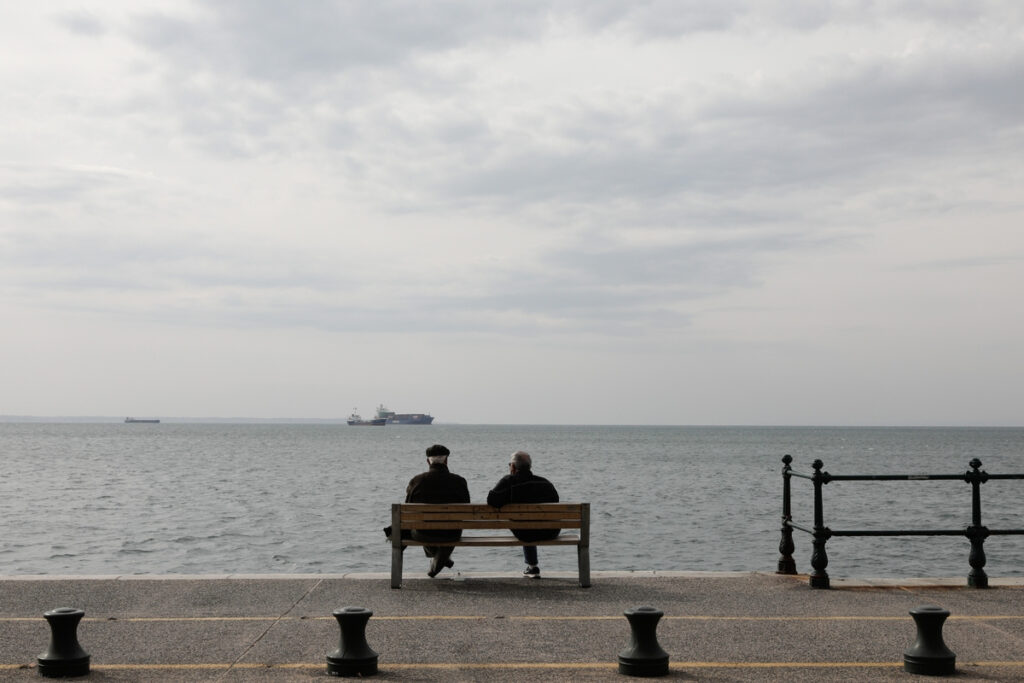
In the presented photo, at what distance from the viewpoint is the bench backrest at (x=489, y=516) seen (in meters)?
10.9

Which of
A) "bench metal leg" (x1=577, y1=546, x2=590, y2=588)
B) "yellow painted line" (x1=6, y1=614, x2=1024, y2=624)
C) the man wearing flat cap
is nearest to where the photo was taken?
"yellow painted line" (x1=6, y1=614, x2=1024, y2=624)

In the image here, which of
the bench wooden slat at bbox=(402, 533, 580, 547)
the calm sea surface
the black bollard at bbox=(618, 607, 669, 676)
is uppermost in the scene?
the bench wooden slat at bbox=(402, 533, 580, 547)

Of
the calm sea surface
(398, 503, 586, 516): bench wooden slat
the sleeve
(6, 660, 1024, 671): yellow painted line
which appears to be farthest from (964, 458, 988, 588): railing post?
the calm sea surface

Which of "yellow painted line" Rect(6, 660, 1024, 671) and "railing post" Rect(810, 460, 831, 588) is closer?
"yellow painted line" Rect(6, 660, 1024, 671)

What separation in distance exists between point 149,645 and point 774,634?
4.52m

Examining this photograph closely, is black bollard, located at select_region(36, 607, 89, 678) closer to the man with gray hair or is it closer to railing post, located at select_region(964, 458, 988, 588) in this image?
the man with gray hair

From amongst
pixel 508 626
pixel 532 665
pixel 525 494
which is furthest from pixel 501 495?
pixel 532 665

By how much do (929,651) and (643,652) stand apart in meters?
1.83

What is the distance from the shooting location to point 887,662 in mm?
7535

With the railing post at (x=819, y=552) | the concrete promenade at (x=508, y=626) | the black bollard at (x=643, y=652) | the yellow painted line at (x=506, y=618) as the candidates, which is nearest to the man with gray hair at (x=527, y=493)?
the concrete promenade at (x=508, y=626)

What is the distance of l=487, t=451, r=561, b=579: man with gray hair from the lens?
36.7ft

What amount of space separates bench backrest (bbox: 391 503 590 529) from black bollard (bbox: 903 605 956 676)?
13.4 ft

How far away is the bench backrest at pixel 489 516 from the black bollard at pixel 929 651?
408 centimetres

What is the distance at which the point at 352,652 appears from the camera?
23.4 feet
